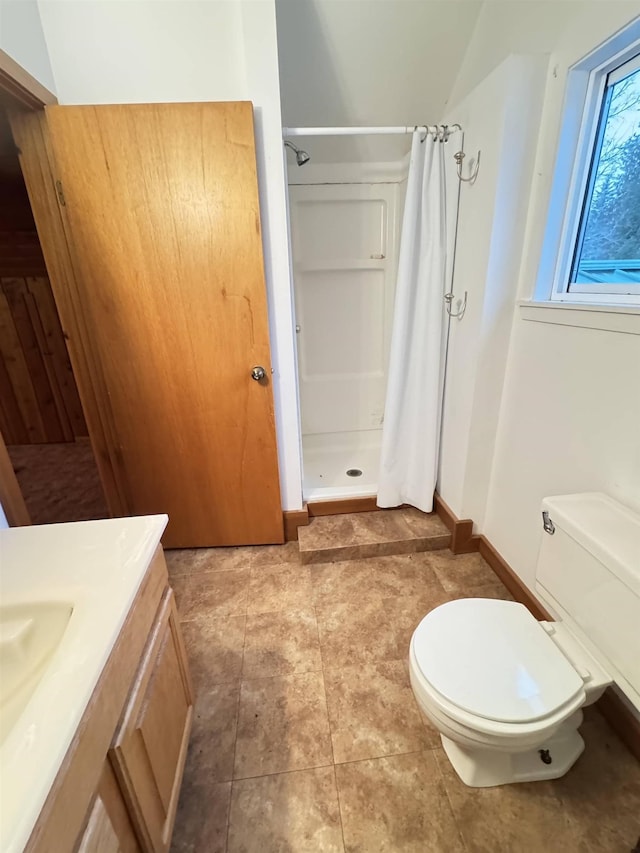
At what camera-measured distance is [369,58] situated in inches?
68.3

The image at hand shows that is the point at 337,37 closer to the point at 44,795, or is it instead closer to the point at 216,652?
the point at 44,795

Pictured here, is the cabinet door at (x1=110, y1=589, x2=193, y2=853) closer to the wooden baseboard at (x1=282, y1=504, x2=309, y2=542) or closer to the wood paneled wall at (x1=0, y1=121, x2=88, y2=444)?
the wooden baseboard at (x1=282, y1=504, x2=309, y2=542)

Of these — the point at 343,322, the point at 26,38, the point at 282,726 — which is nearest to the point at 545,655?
the point at 282,726

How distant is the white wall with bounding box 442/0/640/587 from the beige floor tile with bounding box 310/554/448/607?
354 mm

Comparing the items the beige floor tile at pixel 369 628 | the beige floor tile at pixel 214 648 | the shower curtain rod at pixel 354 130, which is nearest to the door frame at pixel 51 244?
the beige floor tile at pixel 214 648

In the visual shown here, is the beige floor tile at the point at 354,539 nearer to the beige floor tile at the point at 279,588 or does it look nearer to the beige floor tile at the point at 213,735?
the beige floor tile at the point at 279,588

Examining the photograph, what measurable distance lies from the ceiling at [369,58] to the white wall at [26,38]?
36.1 inches

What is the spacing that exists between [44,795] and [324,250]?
255 cm

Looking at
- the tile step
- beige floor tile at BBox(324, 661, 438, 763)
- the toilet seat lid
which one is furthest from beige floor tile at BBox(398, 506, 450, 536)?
the toilet seat lid

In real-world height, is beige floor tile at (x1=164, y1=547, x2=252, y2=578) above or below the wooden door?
below

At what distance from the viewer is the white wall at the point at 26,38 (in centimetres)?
127

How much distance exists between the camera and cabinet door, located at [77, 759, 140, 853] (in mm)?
564

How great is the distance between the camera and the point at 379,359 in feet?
8.98

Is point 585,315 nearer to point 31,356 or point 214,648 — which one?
point 214,648
